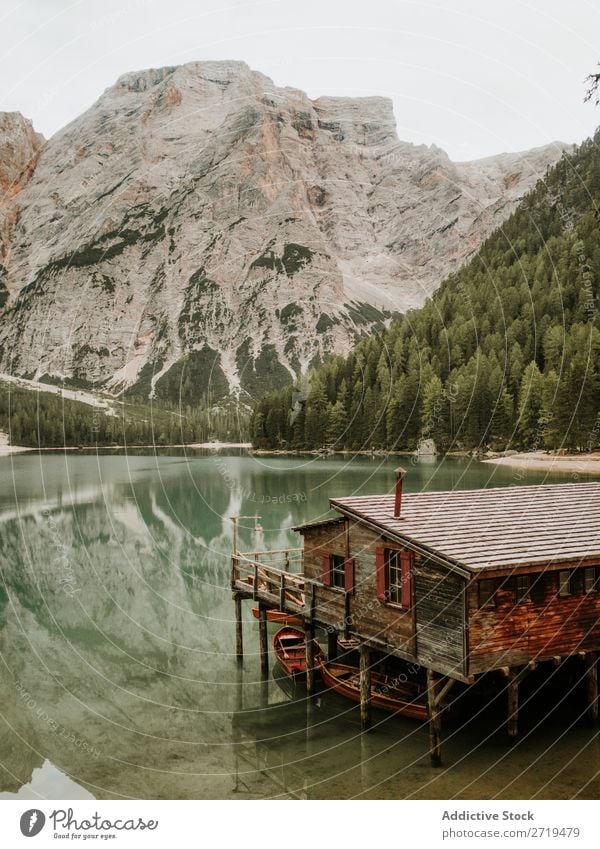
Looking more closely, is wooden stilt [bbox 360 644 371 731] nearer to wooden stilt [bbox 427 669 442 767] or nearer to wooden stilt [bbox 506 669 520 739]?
wooden stilt [bbox 427 669 442 767]

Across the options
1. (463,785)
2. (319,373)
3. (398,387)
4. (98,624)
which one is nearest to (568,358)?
(398,387)

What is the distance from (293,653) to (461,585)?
9961 mm

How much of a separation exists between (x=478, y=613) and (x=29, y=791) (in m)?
12.3

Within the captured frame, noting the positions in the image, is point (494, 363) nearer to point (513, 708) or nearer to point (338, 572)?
point (338, 572)

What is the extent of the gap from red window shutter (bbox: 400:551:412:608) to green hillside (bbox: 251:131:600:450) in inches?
3020

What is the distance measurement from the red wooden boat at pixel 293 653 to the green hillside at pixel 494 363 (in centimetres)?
7154

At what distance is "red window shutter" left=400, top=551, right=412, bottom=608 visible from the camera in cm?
1894

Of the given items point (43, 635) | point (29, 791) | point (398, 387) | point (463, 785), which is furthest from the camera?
point (398, 387)

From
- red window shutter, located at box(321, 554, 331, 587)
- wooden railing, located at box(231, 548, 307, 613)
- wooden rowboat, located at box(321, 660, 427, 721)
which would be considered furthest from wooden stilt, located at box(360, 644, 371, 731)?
wooden railing, located at box(231, 548, 307, 613)

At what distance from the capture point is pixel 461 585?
17688mm

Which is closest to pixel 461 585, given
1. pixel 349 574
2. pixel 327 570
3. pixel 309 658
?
pixel 349 574

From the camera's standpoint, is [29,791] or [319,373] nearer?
[29,791]

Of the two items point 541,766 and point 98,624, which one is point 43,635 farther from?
point 541,766

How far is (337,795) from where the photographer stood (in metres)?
17.1
